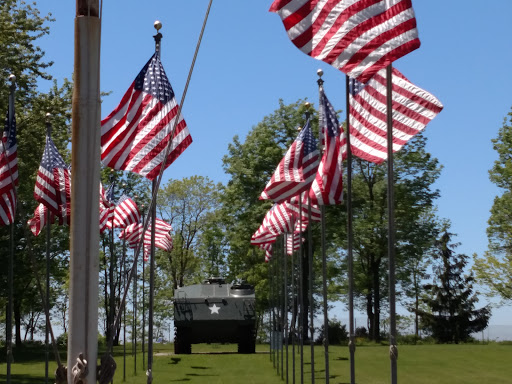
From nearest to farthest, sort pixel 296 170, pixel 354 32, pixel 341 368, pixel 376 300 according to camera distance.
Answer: pixel 354 32
pixel 296 170
pixel 341 368
pixel 376 300

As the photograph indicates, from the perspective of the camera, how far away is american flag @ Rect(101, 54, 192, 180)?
11.6 metres

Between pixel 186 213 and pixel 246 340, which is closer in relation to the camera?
pixel 246 340

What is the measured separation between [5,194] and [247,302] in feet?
71.3

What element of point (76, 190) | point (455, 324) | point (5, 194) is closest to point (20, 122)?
point (5, 194)

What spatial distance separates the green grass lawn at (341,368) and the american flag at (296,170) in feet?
25.3

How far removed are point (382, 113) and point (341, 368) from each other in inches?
697

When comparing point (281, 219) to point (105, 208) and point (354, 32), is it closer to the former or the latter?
point (105, 208)

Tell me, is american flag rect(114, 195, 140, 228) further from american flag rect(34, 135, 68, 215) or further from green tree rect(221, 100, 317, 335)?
green tree rect(221, 100, 317, 335)

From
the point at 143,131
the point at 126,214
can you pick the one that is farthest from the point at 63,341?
the point at 143,131

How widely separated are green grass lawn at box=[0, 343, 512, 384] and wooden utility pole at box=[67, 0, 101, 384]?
1722 centimetres

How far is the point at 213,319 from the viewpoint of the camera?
1489 inches

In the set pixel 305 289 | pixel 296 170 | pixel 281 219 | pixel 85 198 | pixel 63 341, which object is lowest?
pixel 63 341

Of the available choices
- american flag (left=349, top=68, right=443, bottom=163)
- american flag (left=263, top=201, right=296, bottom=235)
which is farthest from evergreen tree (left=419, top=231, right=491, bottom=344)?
american flag (left=349, top=68, right=443, bottom=163)

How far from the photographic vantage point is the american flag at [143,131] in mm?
11586
